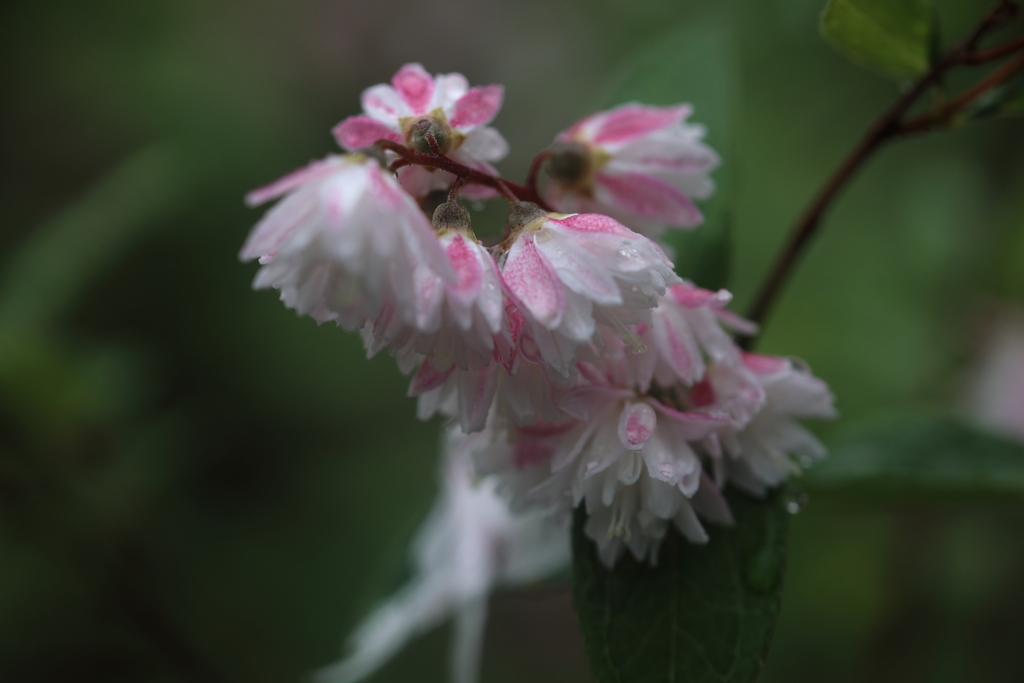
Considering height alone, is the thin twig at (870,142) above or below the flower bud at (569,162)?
below

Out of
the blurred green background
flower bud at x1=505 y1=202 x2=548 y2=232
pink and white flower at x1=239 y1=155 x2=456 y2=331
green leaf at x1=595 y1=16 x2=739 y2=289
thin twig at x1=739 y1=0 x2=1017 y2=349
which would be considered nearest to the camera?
pink and white flower at x1=239 y1=155 x2=456 y2=331

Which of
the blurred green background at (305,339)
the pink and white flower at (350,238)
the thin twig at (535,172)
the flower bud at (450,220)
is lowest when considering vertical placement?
the blurred green background at (305,339)

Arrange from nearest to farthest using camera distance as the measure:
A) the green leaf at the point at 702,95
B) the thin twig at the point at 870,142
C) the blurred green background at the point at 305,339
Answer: the thin twig at the point at 870,142 → the green leaf at the point at 702,95 → the blurred green background at the point at 305,339

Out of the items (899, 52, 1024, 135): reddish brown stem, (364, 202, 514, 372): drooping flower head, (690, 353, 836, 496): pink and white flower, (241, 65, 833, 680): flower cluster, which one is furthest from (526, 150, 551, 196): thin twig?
(899, 52, 1024, 135): reddish brown stem

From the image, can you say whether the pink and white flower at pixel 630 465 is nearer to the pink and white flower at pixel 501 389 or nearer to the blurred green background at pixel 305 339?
the pink and white flower at pixel 501 389

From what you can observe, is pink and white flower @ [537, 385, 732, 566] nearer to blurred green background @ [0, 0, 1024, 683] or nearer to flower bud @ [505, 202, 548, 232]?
flower bud @ [505, 202, 548, 232]

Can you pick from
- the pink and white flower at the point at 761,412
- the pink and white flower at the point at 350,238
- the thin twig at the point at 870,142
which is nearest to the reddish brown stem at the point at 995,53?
the thin twig at the point at 870,142

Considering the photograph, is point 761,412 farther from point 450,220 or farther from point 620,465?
point 450,220
